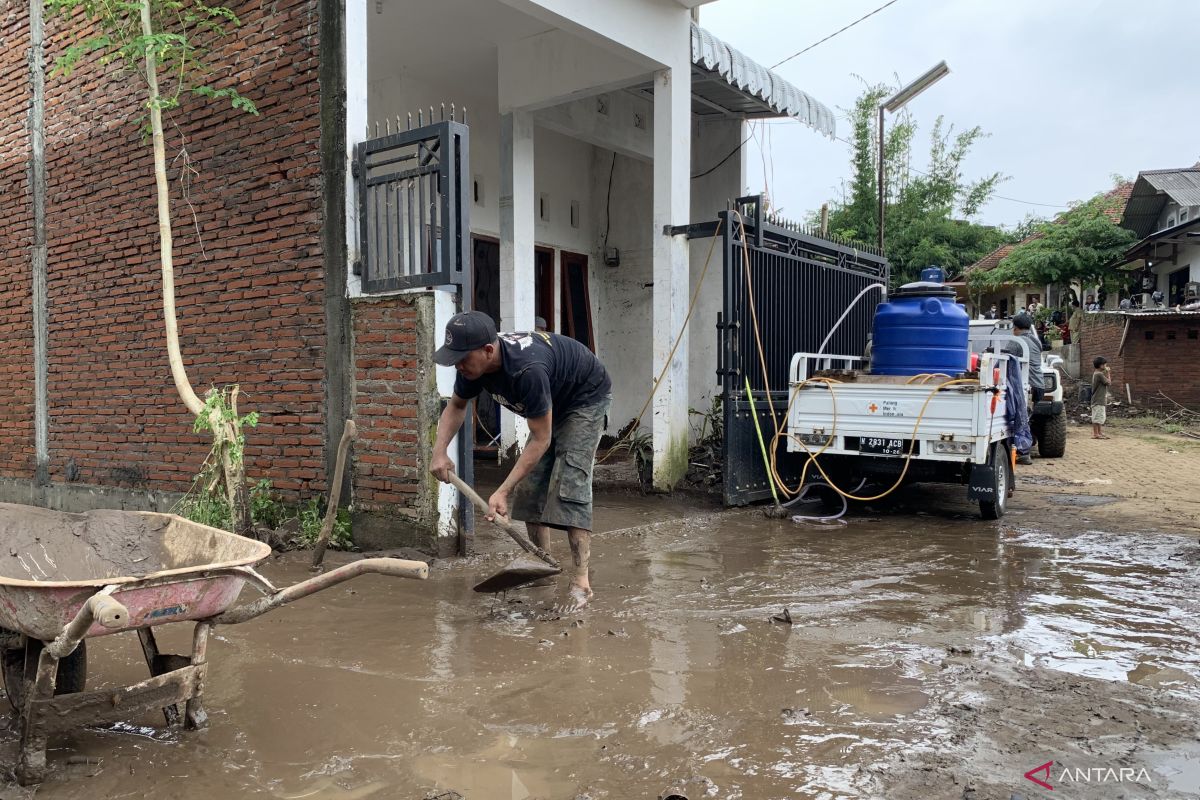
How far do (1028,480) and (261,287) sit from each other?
8383 mm

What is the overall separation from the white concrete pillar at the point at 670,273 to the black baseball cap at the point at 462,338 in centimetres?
393

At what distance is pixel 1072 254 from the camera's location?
22125 millimetres

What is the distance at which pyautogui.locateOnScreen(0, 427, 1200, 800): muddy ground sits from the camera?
2.56 metres

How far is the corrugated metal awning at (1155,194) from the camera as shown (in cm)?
2253

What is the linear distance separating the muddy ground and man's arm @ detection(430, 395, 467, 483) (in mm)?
724

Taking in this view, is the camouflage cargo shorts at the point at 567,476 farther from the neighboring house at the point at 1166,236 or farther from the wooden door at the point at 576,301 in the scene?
the neighboring house at the point at 1166,236

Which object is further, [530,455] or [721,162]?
[721,162]

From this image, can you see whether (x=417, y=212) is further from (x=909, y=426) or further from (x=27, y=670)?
(x=909, y=426)

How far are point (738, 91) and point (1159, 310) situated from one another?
14.4 m

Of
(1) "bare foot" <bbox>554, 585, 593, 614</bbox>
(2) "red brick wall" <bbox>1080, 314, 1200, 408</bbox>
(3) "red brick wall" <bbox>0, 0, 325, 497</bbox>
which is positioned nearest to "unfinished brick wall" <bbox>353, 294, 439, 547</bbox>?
(3) "red brick wall" <bbox>0, 0, 325, 497</bbox>

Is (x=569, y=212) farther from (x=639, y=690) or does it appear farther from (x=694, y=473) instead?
(x=639, y=690)

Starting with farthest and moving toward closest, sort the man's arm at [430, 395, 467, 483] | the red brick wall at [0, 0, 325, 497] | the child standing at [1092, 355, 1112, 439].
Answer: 1. the child standing at [1092, 355, 1112, 439]
2. the red brick wall at [0, 0, 325, 497]
3. the man's arm at [430, 395, 467, 483]

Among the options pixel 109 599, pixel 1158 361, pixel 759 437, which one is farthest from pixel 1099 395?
pixel 109 599

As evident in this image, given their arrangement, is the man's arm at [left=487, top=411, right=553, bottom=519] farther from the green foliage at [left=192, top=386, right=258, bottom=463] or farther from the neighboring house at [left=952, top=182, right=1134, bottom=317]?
the neighboring house at [left=952, top=182, right=1134, bottom=317]
